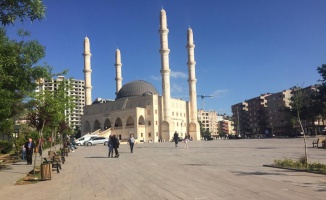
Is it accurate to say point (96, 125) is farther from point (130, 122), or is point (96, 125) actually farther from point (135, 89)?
point (135, 89)

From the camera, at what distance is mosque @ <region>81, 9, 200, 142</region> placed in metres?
77.7

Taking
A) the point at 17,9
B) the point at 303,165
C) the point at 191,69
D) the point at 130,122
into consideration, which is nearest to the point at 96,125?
the point at 130,122

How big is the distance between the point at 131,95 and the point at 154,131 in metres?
15.8

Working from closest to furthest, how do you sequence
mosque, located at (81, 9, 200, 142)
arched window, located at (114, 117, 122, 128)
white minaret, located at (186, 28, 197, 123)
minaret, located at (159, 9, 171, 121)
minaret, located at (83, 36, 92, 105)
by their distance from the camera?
minaret, located at (159, 9, 171, 121) < mosque, located at (81, 9, 200, 142) < white minaret, located at (186, 28, 197, 123) < minaret, located at (83, 36, 92, 105) < arched window, located at (114, 117, 122, 128)

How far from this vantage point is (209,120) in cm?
16662

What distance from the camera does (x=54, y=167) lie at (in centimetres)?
1566

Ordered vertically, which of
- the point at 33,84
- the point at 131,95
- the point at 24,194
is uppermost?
the point at 131,95

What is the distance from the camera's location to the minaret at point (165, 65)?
76.1m

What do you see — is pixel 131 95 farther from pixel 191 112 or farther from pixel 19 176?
pixel 19 176

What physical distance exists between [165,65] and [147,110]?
1314 cm

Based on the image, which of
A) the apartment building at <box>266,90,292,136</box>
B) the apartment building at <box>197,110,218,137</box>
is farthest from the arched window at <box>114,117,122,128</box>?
the apartment building at <box>197,110,218,137</box>

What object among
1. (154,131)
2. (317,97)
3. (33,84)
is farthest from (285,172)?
(154,131)

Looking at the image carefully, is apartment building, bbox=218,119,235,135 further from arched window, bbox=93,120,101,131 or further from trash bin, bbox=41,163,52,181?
trash bin, bbox=41,163,52,181

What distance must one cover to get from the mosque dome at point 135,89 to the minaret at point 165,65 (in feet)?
44.5
